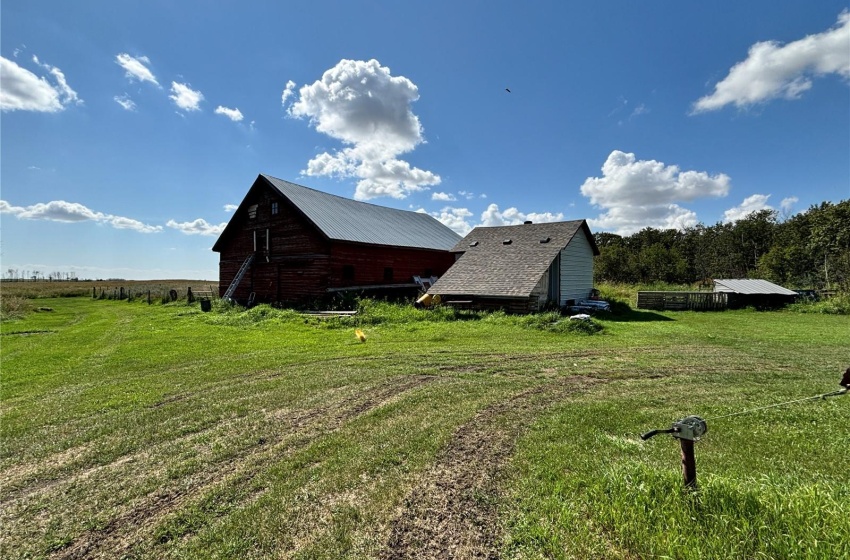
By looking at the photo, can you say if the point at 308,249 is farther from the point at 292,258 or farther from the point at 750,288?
the point at 750,288

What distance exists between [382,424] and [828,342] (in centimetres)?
1411

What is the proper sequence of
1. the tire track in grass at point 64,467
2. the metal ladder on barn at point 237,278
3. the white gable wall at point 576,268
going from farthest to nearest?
1. the metal ladder on barn at point 237,278
2. the white gable wall at point 576,268
3. the tire track in grass at point 64,467

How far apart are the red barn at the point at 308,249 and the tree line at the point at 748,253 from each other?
28813 mm

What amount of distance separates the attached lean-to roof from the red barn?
4766 millimetres

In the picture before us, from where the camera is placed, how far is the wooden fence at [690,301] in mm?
21641

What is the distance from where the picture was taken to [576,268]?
77.0ft

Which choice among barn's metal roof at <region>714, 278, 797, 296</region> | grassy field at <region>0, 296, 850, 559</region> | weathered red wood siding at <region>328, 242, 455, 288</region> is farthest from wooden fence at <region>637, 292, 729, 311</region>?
weathered red wood siding at <region>328, 242, 455, 288</region>

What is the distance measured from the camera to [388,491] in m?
3.72

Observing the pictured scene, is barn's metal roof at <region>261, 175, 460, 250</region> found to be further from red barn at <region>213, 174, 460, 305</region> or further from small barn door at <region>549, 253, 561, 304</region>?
small barn door at <region>549, 253, 561, 304</region>

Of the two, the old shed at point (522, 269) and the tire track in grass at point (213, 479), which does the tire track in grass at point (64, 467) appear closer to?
the tire track in grass at point (213, 479)

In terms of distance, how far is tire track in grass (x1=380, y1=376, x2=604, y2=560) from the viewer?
297 cm

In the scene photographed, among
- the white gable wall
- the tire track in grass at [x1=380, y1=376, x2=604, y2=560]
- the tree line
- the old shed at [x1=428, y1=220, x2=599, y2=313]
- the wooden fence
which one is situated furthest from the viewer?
the tree line

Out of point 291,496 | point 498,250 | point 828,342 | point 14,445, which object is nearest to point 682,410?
point 291,496

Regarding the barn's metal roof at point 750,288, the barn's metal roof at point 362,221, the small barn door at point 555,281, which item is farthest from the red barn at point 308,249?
the barn's metal roof at point 750,288
